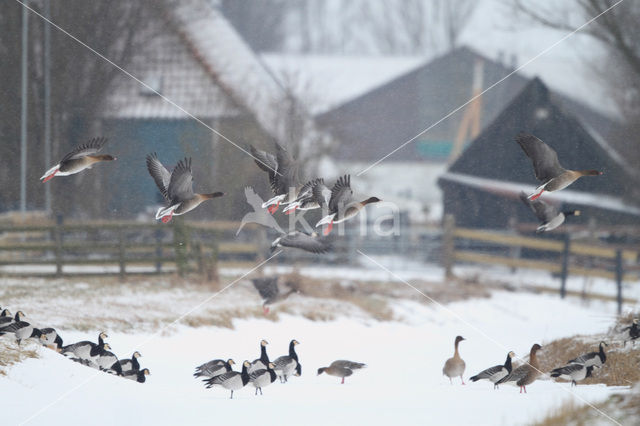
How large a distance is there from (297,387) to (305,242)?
1.20 m

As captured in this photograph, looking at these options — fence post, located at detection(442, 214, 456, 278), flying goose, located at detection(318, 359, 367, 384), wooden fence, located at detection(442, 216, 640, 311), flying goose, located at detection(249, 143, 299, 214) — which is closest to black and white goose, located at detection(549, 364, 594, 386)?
flying goose, located at detection(318, 359, 367, 384)

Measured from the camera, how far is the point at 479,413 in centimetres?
574

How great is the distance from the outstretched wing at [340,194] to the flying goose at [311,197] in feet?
0.59

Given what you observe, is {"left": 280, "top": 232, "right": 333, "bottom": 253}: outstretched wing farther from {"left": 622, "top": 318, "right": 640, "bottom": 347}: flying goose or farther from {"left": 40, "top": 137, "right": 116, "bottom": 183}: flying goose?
{"left": 622, "top": 318, "right": 640, "bottom": 347}: flying goose

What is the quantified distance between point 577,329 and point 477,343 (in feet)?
3.51

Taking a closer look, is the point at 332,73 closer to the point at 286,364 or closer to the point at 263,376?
the point at 286,364

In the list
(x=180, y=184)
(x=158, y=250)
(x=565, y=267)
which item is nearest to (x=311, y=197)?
(x=180, y=184)

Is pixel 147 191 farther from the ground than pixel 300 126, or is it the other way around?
pixel 300 126

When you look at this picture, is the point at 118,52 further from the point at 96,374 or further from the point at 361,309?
the point at 96,374

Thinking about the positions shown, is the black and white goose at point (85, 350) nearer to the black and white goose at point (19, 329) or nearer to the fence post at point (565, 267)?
the black and white goose at point (19, 329)

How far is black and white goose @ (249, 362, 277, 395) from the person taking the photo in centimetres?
580

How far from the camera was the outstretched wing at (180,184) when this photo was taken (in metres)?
5.86

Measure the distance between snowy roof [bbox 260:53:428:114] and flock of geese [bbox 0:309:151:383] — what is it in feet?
29.8

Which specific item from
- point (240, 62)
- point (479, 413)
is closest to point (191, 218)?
point (240, 62)
